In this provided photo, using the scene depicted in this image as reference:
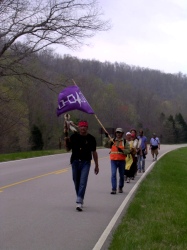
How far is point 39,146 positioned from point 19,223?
4294cm

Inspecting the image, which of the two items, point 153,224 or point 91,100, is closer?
point 153,224

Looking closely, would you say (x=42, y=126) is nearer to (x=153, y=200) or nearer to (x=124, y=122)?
(x=124, y=122)

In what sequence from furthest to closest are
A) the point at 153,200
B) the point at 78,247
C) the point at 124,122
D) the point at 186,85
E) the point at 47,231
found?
the point at 186,85
the point at 124,122
the point at 153,200
the point at 47,231
the point at 78,247

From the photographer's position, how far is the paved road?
7.36 metres

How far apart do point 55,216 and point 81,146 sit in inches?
61.1

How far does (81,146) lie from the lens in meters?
10.2

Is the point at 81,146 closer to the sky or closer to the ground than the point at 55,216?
closer to the sky

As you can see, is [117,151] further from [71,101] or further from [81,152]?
[81,152]

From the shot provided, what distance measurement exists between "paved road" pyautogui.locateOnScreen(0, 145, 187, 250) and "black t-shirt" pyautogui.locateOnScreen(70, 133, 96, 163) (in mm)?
1123

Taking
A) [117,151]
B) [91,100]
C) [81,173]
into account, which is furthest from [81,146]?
[91,100]

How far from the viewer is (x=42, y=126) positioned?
60.2m

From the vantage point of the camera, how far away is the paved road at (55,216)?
736cm

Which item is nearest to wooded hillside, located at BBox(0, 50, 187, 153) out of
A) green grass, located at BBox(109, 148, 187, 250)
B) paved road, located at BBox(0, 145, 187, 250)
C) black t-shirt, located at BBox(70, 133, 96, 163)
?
paved road, located at BBox(0, 145, 187, 250)

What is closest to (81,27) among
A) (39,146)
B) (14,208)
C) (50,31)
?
(50,31)
